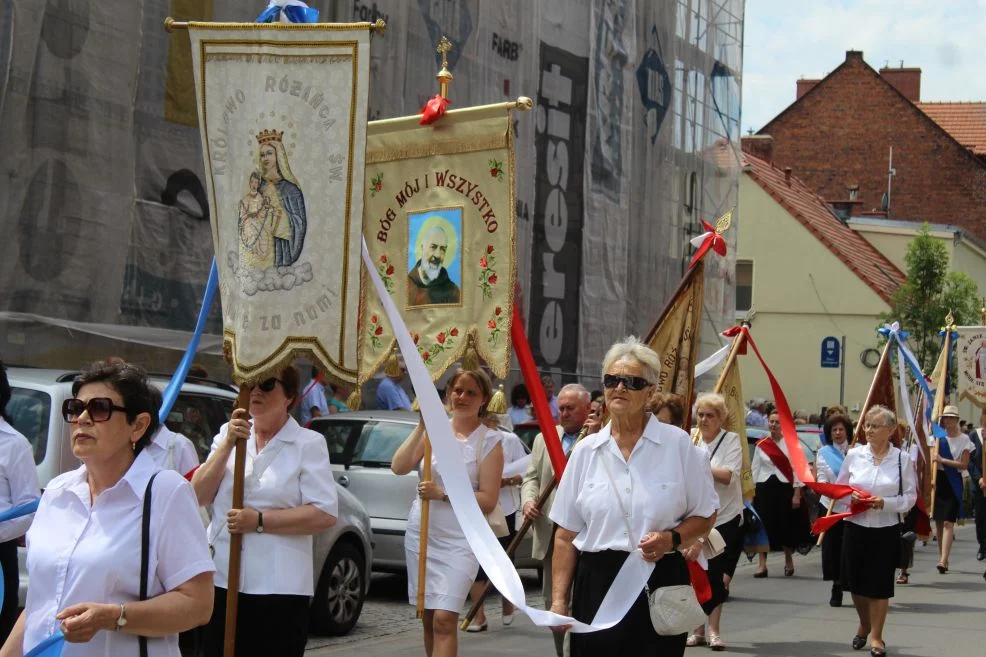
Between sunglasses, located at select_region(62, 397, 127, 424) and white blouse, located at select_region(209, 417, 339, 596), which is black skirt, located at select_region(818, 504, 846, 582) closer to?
white blouse, located at select_region(209, 417, 339, 596)

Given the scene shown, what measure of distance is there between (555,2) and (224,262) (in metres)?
18.3

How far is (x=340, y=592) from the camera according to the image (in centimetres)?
1098

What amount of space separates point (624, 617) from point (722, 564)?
5.69 meters

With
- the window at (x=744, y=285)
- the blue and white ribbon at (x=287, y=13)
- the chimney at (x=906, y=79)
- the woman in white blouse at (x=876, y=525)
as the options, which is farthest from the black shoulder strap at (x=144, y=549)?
the chimney at (x=906, y=79)

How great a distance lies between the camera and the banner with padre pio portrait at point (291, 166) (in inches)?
261

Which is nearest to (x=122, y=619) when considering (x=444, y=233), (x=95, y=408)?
(x=95, y=408)

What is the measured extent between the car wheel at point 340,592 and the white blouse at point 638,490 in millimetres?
4701

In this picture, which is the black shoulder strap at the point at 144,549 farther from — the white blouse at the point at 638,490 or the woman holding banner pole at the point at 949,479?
the woman holding banner pole at the point at 949,479

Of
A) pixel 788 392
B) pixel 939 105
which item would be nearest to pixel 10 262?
pixel 788 392

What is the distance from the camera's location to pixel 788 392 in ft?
142

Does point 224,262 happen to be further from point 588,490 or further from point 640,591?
point 640,591

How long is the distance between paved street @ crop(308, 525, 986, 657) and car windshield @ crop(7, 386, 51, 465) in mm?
2556

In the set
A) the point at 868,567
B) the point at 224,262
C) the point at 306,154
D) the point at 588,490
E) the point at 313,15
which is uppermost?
the point at 313,15

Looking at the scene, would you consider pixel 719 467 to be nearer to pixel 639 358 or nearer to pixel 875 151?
pixel 639 358
